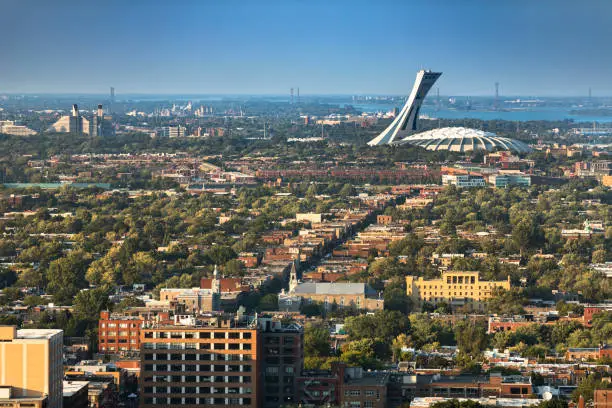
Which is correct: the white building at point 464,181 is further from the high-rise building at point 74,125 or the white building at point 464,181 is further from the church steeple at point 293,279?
the high-rise building at point 74,125

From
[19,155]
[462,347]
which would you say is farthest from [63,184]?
[462,347]

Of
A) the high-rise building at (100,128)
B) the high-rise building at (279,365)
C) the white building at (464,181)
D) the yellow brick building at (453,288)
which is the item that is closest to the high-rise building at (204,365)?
the high-rise building at (279,365)

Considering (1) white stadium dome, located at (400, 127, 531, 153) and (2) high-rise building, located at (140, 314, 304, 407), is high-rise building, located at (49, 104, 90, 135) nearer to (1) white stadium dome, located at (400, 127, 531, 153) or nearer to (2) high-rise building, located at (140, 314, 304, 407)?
(1) white stadium dome, located at (400, 127, 531, 153)

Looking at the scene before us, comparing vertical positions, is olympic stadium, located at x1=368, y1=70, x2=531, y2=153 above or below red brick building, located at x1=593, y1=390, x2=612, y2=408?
below

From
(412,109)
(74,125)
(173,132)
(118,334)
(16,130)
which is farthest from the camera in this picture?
(173,132)

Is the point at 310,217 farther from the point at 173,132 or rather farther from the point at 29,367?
the point at 173,132

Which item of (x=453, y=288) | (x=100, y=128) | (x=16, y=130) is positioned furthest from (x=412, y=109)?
(x=453, y=288)

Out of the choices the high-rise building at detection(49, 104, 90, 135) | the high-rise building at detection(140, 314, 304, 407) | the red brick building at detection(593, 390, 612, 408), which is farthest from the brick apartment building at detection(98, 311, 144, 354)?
the high-rise building at detection(49, 104, 90, 135)
